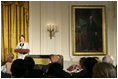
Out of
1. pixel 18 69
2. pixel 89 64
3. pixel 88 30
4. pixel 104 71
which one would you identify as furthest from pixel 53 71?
pixel 88 30

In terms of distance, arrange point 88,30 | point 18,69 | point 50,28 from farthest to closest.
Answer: point 88,30 → point 50,28 → point 18,69

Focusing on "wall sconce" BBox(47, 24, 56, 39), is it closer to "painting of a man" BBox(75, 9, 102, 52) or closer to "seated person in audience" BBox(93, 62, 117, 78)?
"painting of a man" BBox(75, 9, 102, 52)

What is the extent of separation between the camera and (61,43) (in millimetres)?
10391

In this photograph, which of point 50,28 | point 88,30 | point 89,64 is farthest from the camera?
point 88,30

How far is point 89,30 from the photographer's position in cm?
1053

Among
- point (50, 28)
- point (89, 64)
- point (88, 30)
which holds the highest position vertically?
point (50, 28)

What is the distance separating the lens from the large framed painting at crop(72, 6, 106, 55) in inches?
412

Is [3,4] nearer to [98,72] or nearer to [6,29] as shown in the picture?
[6,29]

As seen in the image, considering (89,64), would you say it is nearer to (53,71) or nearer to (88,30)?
(53,71)

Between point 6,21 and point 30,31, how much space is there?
1312mm

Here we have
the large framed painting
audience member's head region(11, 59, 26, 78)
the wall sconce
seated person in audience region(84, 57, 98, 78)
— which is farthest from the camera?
the large framed painting

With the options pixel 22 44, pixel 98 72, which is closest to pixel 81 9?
pixel 22 44

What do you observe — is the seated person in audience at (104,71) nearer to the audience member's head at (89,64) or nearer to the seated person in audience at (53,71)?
the seated person in audience at (53,71)

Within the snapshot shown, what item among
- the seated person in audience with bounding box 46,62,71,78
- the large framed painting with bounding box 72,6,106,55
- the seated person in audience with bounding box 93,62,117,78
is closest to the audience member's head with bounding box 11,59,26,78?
the seated person in audience with bounding box 46,62,71,78
